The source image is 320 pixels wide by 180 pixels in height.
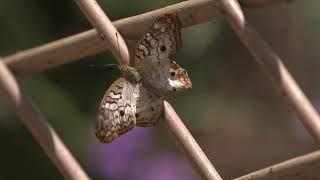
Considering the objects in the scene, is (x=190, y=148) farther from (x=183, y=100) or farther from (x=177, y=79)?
(x=183, y=100)

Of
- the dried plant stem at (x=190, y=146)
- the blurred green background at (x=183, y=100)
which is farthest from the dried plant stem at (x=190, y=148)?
the blurred green background at (x=183, y=100)

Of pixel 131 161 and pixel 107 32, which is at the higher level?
pixel 107 32

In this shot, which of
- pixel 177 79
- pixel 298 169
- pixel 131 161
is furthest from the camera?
pixel 131 161

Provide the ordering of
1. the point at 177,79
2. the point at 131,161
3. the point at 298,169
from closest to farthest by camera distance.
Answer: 1. the point at 298,169
2. the point at 177,79
3. the point at 131,161

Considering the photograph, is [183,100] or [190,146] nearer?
[190,146]

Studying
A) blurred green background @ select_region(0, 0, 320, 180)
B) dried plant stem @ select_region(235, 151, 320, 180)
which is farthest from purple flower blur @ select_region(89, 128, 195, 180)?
dried plant stem @ select_region(235, 151, 320, 180)

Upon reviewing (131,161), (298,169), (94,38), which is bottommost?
(131,161)

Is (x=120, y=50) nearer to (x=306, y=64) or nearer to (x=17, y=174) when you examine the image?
(x=17, y=174)

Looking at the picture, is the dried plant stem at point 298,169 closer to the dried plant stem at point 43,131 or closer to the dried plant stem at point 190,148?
the dried plant stem at point 190,148

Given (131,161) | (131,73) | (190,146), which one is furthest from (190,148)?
(131,161)
